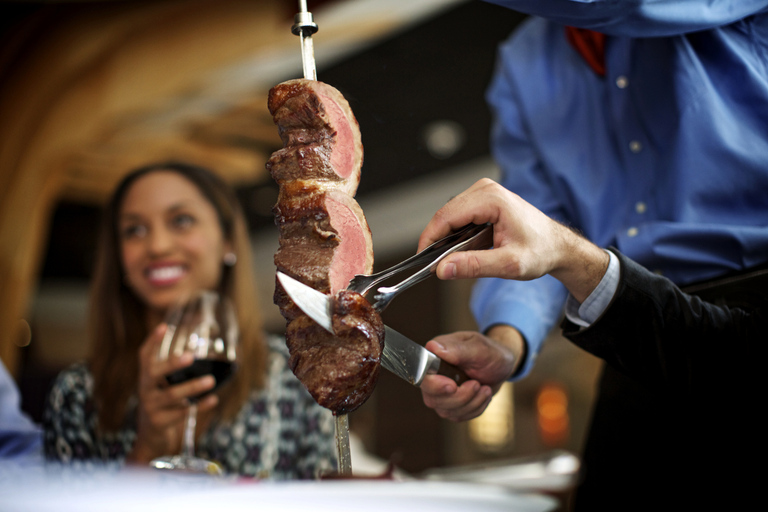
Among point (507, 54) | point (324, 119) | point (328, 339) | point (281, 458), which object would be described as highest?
point (507, 54)

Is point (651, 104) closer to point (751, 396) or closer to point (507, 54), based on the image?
point (507, 54)

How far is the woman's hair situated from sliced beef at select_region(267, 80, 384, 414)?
1.30m

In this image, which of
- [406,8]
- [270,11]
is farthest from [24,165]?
[406,8]

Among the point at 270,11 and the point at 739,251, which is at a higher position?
the point at 270,11

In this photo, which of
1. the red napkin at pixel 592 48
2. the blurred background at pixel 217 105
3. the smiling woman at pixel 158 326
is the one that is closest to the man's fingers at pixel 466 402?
the red napkin at pixel 592 48

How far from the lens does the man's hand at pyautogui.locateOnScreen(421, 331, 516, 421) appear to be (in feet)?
3.52

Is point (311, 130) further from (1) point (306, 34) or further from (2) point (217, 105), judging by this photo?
(2) point (217, 105)

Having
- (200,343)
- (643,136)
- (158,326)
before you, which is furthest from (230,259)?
(643,136)

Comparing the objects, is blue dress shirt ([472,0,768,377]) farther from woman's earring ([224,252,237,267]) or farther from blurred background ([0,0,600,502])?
blurred background ([0,0,600,502])

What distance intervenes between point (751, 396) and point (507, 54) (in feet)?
3.31

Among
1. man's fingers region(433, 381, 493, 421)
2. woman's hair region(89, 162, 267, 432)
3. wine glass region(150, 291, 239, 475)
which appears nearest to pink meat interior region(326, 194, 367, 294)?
man's fingers region(433, 381, 493, 421)

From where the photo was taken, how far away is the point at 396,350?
0.97 m

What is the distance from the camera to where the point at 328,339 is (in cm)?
88

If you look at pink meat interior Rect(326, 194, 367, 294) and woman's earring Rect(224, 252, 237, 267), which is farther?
woman's earring Rect(224, 252, 237, 267)
